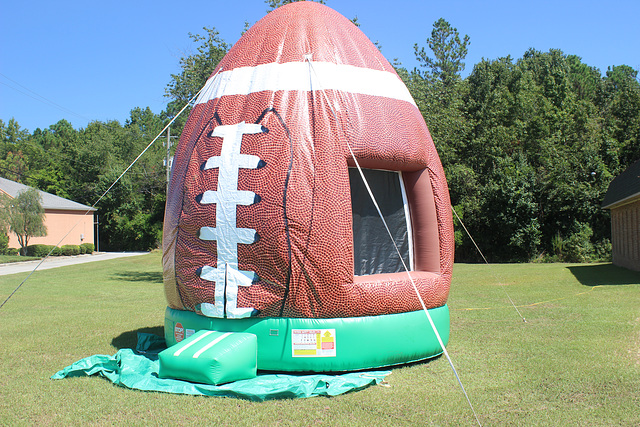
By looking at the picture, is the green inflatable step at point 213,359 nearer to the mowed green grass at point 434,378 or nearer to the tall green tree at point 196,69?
the mowed green grass at point 434,378

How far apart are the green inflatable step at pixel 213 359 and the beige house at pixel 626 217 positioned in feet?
46.7

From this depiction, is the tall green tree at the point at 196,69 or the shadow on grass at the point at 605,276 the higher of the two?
the tall green tree at the point at 196,69

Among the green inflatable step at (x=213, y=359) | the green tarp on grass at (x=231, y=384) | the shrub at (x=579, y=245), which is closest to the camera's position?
the green tarp on grass at (x=231, y=384)

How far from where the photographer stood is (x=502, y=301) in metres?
11.7

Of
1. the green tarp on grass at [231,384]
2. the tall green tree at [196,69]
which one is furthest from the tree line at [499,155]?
the green tarp on grass at [231,384]

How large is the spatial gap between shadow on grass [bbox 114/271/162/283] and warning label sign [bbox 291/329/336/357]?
45.7ft

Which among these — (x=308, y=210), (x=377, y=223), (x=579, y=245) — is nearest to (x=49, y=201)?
(x=579, y=245)

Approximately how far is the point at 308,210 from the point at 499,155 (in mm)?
31075

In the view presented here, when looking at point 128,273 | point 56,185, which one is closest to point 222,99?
point 128,273

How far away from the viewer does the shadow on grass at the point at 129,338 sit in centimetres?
730

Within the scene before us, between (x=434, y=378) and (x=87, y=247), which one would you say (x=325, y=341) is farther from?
(x=87, y=247)

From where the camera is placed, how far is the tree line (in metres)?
26.9

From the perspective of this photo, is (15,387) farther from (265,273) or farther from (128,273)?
(128,273)

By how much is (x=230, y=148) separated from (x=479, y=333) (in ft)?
14.9
